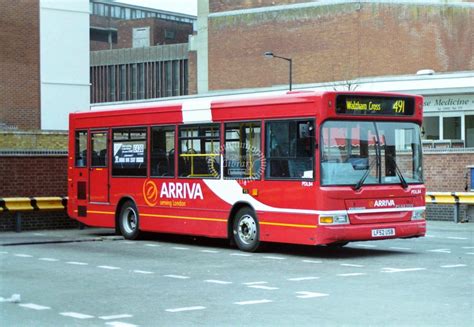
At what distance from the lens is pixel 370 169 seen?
16.0 meters

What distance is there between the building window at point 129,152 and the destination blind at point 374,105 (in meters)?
5.22

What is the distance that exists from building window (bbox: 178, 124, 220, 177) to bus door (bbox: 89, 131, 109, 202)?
263 centimetres

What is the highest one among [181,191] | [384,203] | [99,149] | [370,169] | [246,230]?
[99,149]

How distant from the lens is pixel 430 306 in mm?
10211

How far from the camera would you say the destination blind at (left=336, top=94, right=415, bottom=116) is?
1581 centimetres

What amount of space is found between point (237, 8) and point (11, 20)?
138 ft

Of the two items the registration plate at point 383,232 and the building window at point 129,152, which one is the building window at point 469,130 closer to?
the building window at point 129,152

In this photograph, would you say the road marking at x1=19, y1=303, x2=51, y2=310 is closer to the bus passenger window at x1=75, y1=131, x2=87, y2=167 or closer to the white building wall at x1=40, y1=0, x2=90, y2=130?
the bus passenger window at x1=75, y1=131, x2=87, y2=167

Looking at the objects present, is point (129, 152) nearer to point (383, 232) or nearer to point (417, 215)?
point (383, 232)

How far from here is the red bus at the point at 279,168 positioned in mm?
15602

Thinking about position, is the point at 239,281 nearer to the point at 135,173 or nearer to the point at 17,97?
the point at 135,173

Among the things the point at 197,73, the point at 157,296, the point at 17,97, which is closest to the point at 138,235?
the point at 157,296

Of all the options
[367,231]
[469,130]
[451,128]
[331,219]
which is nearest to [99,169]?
[331,219]

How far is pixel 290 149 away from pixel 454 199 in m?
11.1
